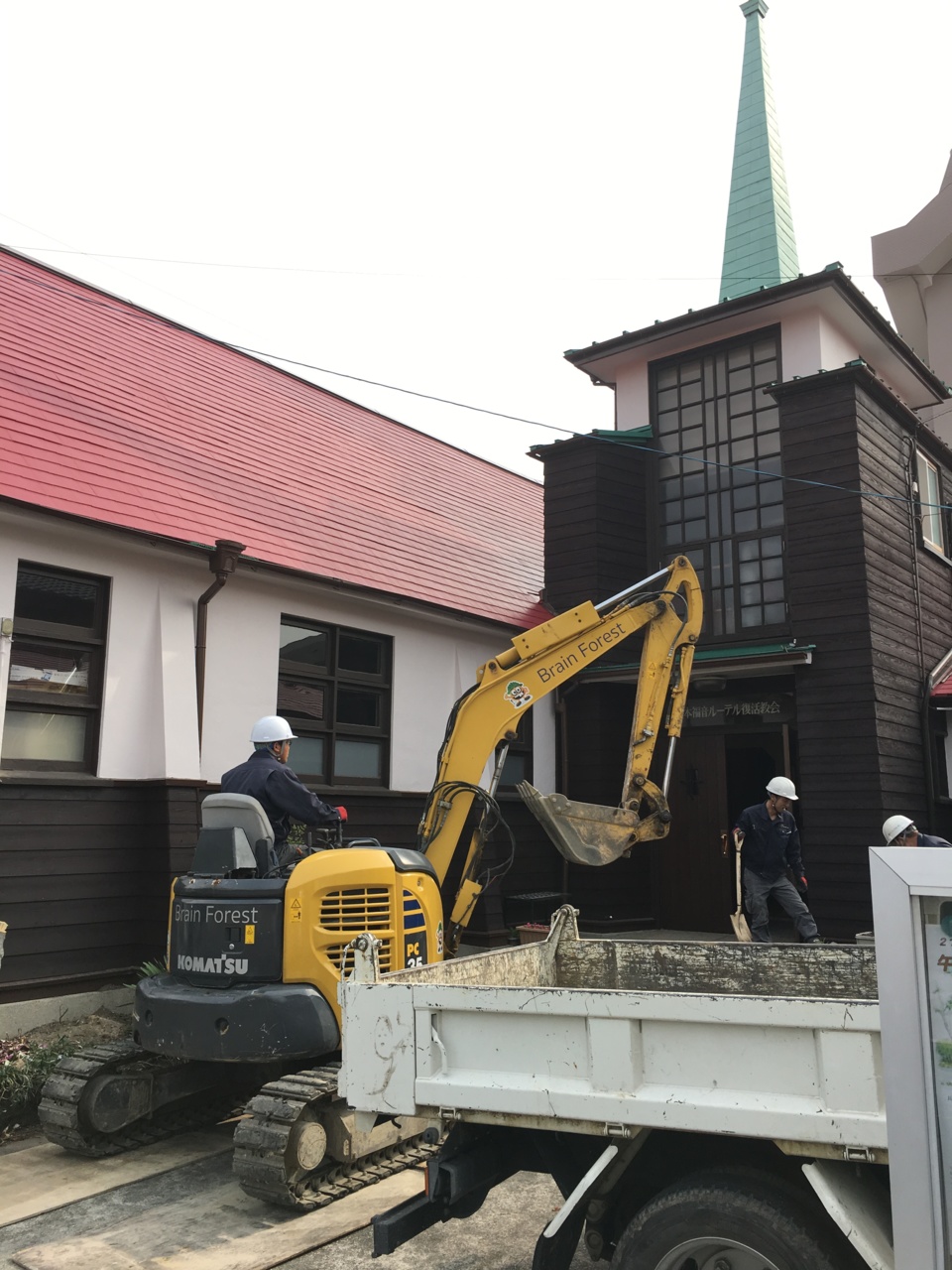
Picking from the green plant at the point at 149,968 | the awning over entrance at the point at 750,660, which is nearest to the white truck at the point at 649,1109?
the green plant at the point at 149,968

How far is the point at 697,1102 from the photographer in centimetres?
314

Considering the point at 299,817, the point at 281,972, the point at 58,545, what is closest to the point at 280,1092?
the point at 281,972

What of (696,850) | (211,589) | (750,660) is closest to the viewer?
(211,589)

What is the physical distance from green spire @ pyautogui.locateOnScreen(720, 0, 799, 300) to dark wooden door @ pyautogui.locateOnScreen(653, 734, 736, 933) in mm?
6661

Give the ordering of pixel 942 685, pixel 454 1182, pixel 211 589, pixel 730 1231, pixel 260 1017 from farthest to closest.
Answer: pixel 942 685 → pixel 211 589 → pixel 260 1017 → pixel 454 1182 → pixel 730 1231

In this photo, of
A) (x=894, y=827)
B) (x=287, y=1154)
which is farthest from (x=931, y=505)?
(x=287, y=1154)

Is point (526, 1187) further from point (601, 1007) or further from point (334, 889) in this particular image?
point (601, 1007)

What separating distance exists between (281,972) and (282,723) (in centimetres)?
182

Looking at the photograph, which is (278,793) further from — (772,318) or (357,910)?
(772,318)

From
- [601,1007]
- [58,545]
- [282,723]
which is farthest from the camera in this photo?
[58,545]

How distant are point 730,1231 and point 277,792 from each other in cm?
403

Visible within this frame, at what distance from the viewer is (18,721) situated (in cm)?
836

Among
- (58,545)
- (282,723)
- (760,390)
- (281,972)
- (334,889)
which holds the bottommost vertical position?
(281,972)

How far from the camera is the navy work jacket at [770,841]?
9164 mm
